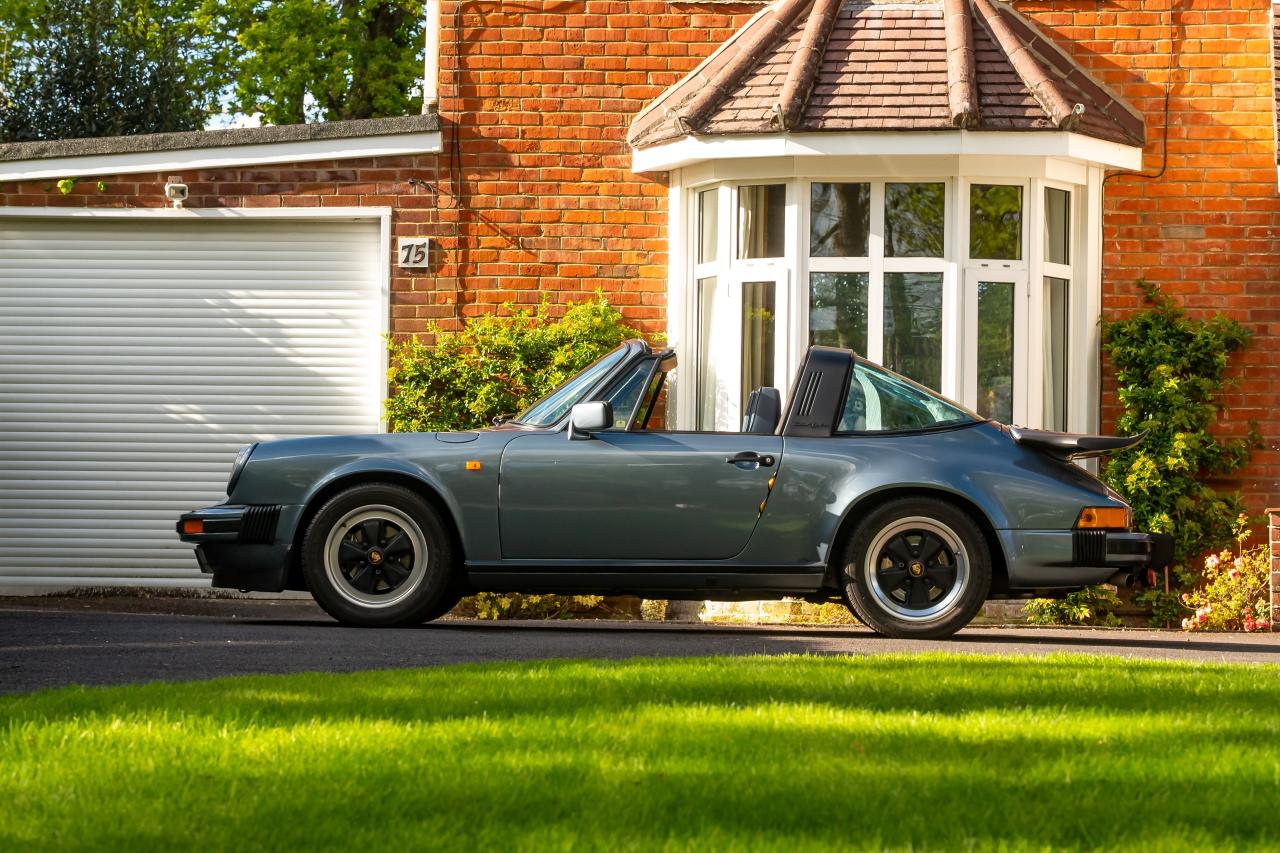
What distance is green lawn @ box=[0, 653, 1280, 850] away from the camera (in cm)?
337

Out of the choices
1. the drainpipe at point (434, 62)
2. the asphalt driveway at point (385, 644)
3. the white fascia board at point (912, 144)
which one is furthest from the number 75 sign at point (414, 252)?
the asphalt driveway at point (385, 644)

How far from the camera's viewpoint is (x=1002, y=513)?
26.3ft

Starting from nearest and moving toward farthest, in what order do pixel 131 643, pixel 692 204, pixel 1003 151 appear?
1. pixel 131 643
2. pixel 1003 151
3. pixel 692 204

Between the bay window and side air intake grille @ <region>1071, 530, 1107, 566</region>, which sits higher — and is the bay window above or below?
above

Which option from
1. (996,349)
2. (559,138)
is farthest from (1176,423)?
(559,138)

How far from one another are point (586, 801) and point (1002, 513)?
4.79 m

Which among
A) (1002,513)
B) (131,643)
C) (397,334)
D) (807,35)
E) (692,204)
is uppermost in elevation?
(807,35)

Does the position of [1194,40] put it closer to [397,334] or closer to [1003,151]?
[1003,151]

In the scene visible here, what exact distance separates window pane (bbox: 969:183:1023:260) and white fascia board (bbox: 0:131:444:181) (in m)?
4.05

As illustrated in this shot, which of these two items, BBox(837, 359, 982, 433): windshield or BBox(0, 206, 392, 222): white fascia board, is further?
BBox(0, 206, 392, 222): white fascia board

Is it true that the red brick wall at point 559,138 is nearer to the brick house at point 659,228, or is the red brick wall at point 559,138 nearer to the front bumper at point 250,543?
the brick house at point 659,228

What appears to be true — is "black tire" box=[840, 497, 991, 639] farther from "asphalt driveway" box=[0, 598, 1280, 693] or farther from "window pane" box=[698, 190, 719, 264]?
"window pane" box=[698, 190, 719, 264]

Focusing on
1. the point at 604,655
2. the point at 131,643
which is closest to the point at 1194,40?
the point at 604,655

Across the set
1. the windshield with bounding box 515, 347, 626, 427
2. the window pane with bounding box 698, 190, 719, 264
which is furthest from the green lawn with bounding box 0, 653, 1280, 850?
the window pane with bounding box 698, 190, 719, 264
